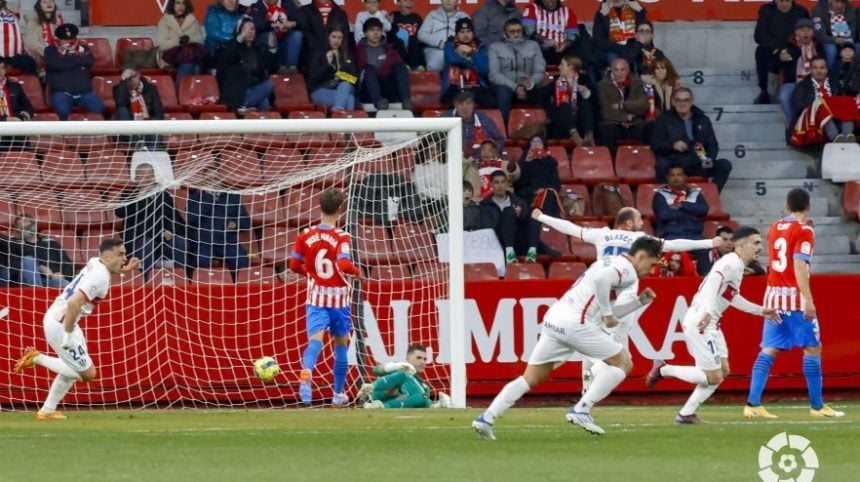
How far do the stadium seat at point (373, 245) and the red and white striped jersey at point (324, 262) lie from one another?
77.4 inches

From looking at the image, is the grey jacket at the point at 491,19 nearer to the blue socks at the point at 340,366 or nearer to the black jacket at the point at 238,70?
the black jacket at the point at 238,70

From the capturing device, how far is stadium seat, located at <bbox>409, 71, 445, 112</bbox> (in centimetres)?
2102

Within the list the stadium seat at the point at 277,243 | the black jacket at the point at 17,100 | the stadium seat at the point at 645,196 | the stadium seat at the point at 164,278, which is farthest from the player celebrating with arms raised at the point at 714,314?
the black jacket at the point at 17,100

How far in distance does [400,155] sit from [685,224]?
161 inches

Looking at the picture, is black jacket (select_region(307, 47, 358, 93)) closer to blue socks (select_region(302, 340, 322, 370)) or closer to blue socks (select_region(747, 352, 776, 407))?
blue socks (select_region(302, 340, 322, 370))

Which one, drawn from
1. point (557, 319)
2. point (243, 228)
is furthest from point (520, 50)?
point (557, 319)

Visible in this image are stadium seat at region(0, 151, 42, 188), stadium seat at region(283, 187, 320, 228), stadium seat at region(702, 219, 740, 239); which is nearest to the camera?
stadium seat at region(0, 151, 42, 188)

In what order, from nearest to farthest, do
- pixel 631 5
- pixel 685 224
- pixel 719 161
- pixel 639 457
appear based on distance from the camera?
pixel 639 457 → pixel 685 224 → pixel 719 161 → pixel 631 5

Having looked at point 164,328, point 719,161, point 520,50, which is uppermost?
point 520,50

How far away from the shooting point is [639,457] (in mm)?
10883

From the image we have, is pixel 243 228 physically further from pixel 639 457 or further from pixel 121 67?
pixel 639 457

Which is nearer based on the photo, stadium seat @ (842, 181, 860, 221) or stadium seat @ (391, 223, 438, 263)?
stadium seat @ (391, 223, 438, 263)

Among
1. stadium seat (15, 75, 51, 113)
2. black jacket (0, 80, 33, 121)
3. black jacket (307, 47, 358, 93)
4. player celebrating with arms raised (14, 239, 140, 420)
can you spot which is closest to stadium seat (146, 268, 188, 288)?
player celebrating with arms raised (14, 239, 140, 420)

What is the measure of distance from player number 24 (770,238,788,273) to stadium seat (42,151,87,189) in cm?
703
